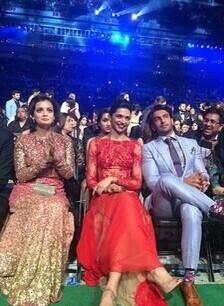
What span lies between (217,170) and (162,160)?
0.61m

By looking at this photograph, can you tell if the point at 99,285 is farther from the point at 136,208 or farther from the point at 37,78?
the point at 37,78

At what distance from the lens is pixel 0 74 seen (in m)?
20.0

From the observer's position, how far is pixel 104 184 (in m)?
3.51

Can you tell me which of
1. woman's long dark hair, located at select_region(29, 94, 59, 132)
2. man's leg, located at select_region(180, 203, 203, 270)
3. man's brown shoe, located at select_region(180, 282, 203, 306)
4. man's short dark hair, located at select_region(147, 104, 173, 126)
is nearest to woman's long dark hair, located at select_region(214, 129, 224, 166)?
man's short dark hair, located at select_region(147, 104, 173, 126)

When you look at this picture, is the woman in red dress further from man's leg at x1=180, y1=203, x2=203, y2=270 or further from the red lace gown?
man's leg at x1=180, y1=203, x2=203, y2=270

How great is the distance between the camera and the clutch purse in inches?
139

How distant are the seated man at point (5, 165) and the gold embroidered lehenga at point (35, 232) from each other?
2.7 inches

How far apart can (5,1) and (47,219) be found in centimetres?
1897

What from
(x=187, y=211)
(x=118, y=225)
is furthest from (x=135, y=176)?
(x=118, y=225)

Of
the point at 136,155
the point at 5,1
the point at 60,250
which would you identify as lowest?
the point at 60,250

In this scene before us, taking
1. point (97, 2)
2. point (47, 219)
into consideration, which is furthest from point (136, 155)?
point (97, 2)

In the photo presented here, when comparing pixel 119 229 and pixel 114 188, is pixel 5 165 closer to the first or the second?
pixel 114 188

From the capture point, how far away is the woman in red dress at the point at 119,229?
3010mm

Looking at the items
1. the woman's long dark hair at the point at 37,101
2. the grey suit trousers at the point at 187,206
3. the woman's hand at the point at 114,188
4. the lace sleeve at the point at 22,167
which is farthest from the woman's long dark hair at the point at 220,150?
the lace sleeve at the point at 22,167
